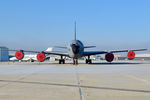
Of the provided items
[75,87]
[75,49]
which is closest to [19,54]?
[75,49]

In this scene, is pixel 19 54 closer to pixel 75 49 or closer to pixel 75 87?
pixel 75 49

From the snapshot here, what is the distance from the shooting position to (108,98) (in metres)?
6.52

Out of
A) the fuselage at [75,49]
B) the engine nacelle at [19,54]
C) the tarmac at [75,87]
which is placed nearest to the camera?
the tarmac at [75,87]

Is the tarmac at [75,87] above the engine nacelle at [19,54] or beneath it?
beneath

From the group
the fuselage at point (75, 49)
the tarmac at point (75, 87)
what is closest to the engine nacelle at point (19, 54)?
the fuselage at point (75, 49)

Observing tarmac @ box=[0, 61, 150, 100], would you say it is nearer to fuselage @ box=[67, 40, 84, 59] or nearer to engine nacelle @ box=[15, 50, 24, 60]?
fuselage @ box=[67, 40, 84, 59]

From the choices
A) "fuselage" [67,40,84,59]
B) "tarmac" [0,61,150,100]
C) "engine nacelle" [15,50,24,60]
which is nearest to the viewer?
"tarmac" [0,61,150,100]

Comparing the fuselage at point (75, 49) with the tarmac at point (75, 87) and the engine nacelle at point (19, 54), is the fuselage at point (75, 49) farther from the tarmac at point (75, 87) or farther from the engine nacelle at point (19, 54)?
the tarmac at point (75, 87)

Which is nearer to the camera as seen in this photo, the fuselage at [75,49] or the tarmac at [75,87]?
the tarmac at [75,87]

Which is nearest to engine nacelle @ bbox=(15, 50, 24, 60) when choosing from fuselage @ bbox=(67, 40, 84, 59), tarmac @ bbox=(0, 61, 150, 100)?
fuselage @ bbox=(67, 40, 84, 59)

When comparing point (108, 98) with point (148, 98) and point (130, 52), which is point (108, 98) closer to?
point (148, 98)

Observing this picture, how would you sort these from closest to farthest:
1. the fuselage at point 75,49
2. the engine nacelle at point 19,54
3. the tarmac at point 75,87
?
1. the tarmac at point 75,87
2. the fuselage at point 75,49
3. the engine nacelle at point 19,54

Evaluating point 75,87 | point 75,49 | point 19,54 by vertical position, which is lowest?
point 75,87

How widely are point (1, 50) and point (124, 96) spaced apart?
10668cm
